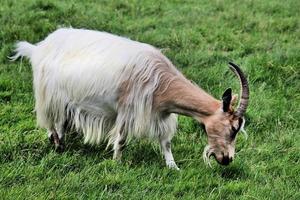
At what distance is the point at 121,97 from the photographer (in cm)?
638

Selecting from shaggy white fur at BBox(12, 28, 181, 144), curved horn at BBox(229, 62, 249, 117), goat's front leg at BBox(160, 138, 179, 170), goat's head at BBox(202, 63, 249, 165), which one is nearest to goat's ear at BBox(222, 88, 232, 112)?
goat's head at BBox(202, 63, 249, 165)

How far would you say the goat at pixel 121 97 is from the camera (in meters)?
6.30

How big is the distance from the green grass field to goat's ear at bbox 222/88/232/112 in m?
0.67

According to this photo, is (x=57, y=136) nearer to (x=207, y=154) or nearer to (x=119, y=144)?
(x=119, y=144)

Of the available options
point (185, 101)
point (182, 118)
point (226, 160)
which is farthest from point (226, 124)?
point (182, 118)

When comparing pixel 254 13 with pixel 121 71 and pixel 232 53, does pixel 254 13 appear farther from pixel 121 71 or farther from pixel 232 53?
pixel 121 71

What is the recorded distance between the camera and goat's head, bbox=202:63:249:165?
6129 millimetres

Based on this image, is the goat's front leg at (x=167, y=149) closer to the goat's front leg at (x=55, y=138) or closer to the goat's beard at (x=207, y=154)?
the goat's beard at (x=207, y=154)

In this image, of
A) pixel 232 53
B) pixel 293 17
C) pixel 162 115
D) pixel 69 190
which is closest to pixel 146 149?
pixel 162 115

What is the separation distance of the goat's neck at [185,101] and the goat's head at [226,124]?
0.31 ft

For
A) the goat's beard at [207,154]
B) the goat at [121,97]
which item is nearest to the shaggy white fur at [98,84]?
the goat at [121,97]

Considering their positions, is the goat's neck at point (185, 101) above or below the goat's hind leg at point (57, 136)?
above

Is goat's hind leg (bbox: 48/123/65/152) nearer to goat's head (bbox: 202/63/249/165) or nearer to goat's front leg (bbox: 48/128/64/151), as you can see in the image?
goat's front leg (bbox: 48/128/64/151)

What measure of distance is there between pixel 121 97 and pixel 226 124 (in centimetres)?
107
